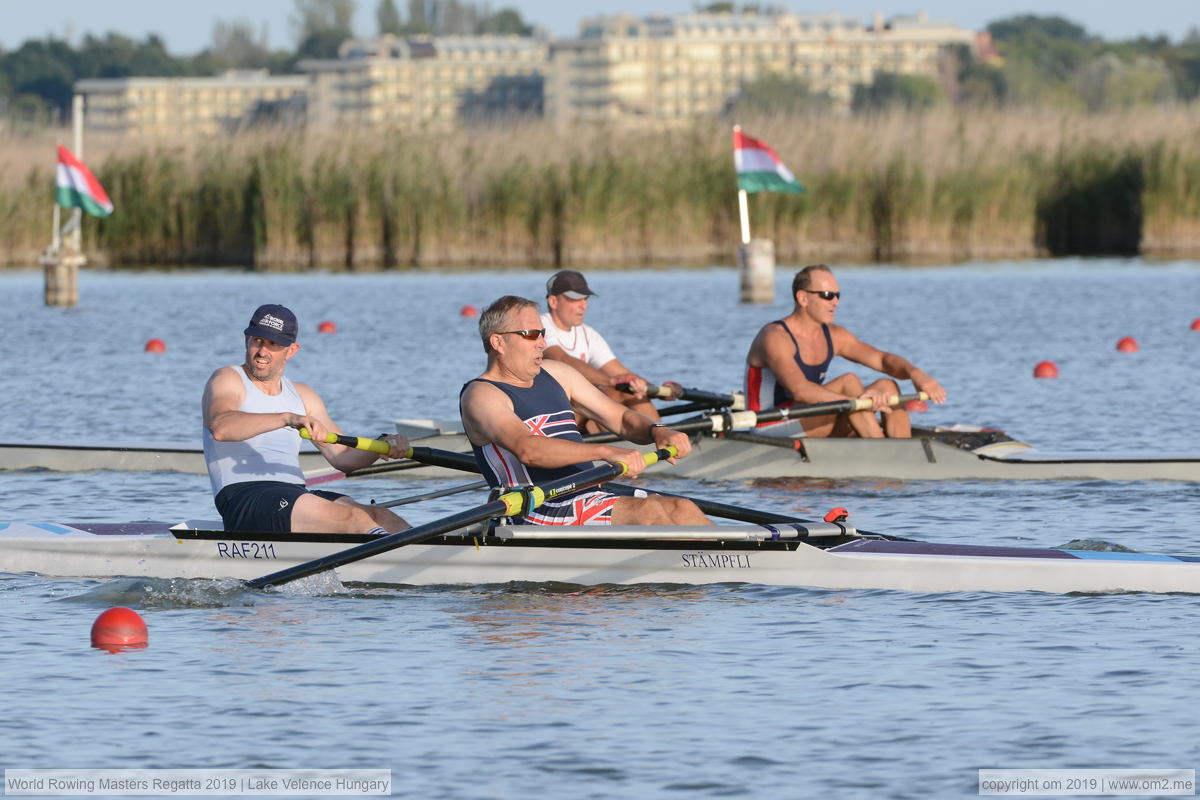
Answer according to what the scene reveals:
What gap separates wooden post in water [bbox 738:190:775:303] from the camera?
2912 centimetres

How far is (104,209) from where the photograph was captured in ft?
91.5

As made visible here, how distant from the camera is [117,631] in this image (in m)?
9.18

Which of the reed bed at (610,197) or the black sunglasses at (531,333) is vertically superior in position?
the reed bed at (610,197)

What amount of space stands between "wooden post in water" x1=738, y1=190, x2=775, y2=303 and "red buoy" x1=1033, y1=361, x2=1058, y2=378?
795 cm

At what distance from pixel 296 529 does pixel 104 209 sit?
61.7 ft

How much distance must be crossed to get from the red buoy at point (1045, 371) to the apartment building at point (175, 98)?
15191cm

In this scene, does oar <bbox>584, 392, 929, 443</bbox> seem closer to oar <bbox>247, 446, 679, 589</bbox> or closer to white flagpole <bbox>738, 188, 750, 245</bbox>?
oar <bbox>247, 446, 679, 589</bbox>

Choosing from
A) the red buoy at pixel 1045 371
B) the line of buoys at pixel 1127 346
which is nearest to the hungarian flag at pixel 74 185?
the red buoy at pixel 1045 371

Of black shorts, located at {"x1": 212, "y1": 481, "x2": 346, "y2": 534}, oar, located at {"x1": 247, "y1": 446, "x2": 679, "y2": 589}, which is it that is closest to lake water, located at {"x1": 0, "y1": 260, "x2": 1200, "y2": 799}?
oar, located at {"x1": 247, "y1": 446, "x2": 679, "y2": 589}

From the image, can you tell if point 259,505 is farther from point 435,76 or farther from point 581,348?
point 435,76

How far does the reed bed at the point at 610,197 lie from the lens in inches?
1375

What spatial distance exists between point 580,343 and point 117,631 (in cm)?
557

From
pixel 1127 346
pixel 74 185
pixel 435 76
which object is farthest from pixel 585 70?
pixel 1127 346
